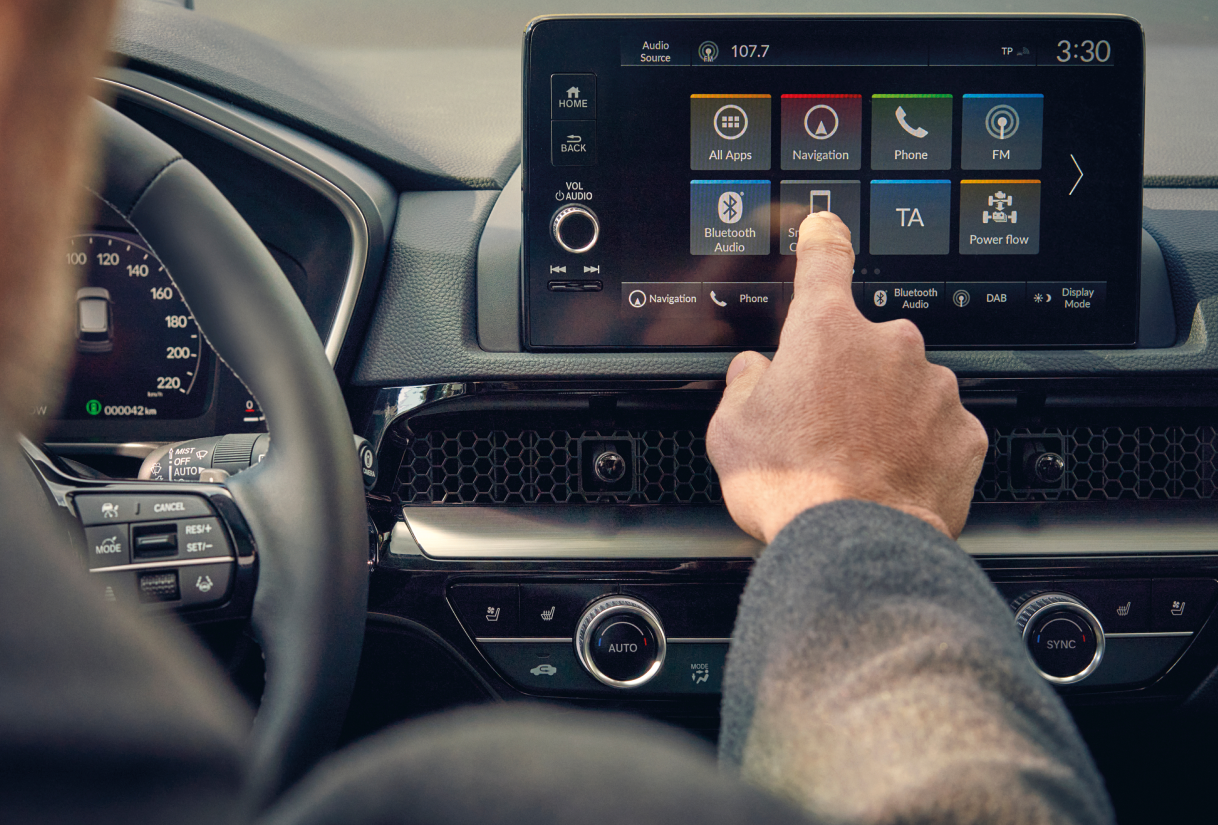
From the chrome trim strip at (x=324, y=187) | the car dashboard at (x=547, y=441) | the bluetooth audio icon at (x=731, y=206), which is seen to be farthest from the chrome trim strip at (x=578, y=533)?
the bluetooth audio icon at (x=731, y=206)

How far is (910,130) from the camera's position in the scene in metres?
1.07

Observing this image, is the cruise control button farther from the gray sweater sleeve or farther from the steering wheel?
the gray sweater sleeve

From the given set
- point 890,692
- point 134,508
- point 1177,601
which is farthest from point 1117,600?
point 134,508

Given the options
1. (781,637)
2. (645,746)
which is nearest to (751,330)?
(781,637)

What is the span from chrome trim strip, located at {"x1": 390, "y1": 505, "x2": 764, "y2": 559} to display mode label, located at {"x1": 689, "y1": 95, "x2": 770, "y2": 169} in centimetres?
41

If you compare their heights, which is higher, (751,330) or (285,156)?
(285,156)

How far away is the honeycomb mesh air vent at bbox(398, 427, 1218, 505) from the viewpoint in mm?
1135

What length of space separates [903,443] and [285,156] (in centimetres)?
81

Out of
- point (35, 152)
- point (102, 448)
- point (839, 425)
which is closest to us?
point (35, 152)

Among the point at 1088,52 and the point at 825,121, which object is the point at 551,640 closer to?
the point at 825,121

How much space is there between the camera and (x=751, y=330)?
3.53 feet

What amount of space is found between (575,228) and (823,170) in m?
0.29

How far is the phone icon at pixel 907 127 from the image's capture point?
1.06 meters

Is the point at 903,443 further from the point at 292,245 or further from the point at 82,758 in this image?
the point at 292,245
